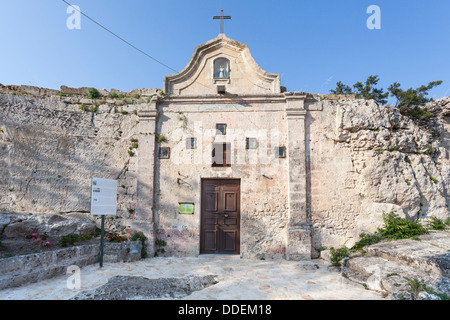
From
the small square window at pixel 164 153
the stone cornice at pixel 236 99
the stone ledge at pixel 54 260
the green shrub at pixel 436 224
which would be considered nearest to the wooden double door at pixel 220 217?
the small square window at pixel 164 153

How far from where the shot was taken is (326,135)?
7.09m

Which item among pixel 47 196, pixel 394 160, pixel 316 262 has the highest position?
pixel 394 160

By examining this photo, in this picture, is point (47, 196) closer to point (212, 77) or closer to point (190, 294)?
point (190, 294)

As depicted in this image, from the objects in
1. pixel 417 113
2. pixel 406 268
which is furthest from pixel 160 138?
pixel 417 113

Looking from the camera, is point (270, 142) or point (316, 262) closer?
point (316, 262)

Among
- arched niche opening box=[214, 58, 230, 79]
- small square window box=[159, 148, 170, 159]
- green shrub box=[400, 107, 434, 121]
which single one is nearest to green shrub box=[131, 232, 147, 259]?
small square window box=[159, 148, 170, 159]

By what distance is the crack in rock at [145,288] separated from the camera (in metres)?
4.01

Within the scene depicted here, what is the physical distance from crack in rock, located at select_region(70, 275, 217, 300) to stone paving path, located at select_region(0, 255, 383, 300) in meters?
0.17

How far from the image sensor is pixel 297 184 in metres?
6.79

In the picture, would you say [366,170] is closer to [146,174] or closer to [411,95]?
[411,95]

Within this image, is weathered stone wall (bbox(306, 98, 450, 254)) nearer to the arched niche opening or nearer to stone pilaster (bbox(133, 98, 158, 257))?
the arched niche opening

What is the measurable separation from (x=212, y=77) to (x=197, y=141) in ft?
6.59

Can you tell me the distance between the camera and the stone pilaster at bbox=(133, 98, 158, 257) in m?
6.79
